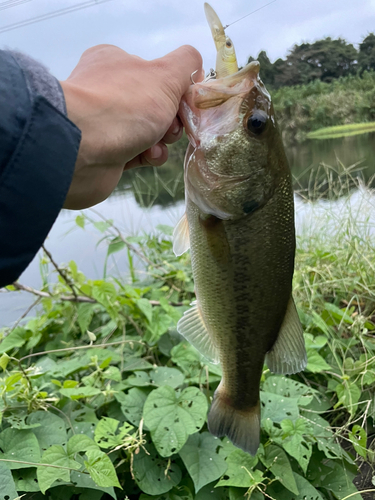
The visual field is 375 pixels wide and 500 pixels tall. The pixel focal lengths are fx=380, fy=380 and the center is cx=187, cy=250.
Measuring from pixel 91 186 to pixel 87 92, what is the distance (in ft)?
0.86

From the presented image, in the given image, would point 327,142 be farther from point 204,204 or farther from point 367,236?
point 204,204

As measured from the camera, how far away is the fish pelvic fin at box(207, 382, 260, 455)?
1448 mm

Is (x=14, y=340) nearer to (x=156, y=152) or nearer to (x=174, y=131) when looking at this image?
(x=156, y=152)

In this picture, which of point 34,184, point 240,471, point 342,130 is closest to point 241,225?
point 34,184

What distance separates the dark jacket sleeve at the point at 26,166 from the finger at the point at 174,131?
2.02ft

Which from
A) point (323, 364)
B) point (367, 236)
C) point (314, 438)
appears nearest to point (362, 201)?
point (367, 236)

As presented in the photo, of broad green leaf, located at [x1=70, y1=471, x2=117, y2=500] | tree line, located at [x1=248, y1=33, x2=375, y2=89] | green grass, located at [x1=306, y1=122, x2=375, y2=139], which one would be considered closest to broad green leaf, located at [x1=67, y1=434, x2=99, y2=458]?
broad green leaf, located at [x1=70, y1=471, x2=117, y2=500]

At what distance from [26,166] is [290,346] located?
1.13 metres

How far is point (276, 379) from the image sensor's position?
82.2 inches

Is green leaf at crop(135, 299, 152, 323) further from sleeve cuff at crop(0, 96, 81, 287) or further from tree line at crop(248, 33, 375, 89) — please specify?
tree line at crop(248, 33, 375, 89)

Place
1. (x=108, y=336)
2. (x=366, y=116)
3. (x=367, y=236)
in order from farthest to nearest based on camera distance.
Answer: (x=366, y=116)
(x=367, y=236)
(x=108, y=336)

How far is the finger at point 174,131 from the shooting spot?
1.45 meters

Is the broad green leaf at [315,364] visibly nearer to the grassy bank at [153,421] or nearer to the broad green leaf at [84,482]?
the grassy bank at [153,421]

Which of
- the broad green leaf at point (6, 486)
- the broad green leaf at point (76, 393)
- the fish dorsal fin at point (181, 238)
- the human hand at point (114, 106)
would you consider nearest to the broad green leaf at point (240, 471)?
the broad green leaf at point (76, 393)
